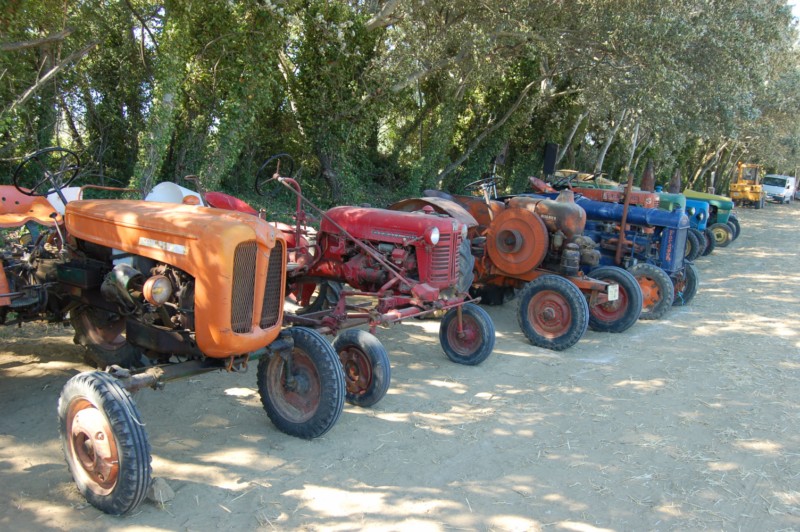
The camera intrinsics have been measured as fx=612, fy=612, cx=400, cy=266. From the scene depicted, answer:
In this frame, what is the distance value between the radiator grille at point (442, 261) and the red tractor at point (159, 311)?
1.77 m

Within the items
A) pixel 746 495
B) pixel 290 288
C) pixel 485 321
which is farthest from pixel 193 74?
pixel 746 495

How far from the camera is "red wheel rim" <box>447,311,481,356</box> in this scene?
17.2 feet

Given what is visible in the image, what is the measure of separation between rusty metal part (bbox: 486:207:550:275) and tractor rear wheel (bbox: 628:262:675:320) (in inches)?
56.4

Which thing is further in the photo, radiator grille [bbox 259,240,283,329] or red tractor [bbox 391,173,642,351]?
red tractor [bbox 391,173,642,351]

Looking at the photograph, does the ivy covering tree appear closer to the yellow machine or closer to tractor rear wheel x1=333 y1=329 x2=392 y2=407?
tractor rear wheel x1=333 y1=329 x2=392 y2=407

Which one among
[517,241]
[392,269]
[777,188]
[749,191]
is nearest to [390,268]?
[392,269]

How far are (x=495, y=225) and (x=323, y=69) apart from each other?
599 centimetres

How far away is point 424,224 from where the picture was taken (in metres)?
5.04

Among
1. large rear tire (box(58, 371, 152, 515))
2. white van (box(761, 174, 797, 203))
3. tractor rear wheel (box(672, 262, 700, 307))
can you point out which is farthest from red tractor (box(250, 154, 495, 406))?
white van (box(761, 174, 797, 203))

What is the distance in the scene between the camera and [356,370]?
13.9ft

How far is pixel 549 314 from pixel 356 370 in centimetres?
245

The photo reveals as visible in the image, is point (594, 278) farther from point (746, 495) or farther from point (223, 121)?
point (223, 121)

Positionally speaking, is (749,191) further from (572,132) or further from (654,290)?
(654,290)

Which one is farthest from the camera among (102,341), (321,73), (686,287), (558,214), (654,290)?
(321,73)
